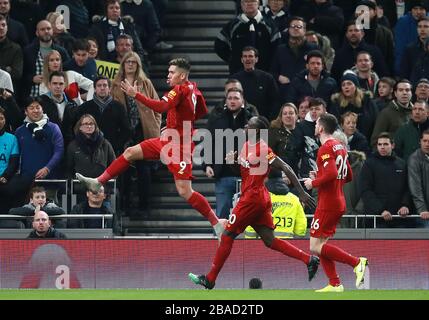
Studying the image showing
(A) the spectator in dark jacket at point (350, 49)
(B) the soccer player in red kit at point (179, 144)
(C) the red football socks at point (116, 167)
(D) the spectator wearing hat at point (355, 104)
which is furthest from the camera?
(A) the spectator in dark jacket at point (350, 49)

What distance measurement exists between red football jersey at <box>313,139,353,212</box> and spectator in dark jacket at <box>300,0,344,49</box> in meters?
7.24

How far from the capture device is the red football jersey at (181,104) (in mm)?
18344

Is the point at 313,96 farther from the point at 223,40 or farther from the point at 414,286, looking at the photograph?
the point at 414,286

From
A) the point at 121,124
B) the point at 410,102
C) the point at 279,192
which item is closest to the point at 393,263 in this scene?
the point at 279,192

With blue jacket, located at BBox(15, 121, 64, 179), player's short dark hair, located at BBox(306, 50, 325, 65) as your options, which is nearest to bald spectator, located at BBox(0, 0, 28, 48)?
blue jacket, located at BBox(15, 121, 64, 179)

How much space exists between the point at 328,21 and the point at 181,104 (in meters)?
7.00

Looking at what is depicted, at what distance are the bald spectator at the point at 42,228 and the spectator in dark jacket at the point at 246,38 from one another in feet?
16.2

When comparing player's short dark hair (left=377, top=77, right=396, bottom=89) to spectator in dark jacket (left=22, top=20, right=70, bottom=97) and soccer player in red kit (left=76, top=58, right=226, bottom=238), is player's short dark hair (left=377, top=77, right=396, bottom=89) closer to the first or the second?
spectator in dark jacket (left=22, top=20, right=70, bottom=97)

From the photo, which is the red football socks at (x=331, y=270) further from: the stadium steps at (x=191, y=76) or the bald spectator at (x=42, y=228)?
the stadium steps at (x=191, y=76)

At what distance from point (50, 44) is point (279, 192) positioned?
16.6 feet

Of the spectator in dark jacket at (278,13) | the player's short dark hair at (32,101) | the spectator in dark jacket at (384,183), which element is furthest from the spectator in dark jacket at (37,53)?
the spectator in dark jacket at (384,183)

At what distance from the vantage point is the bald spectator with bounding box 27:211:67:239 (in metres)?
20.3

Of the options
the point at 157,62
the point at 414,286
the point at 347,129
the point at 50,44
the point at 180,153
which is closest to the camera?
the point at 180,153

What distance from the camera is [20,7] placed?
80.7 ft
